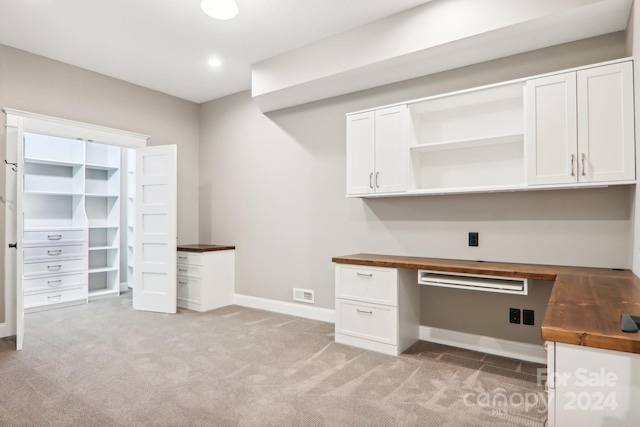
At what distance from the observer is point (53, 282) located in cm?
473

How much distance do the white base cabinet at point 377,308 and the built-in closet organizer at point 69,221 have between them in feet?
12.7

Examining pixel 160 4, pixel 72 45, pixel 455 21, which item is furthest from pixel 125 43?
pixel 455 21

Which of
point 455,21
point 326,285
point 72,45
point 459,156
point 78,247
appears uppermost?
point 72,45

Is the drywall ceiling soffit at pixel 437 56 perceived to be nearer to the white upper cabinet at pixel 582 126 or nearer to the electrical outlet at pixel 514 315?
the white upper cabinet at pixel 582 126

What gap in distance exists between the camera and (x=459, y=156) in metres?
3.20

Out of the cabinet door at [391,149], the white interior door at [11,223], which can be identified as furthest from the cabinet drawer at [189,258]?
the cabinet door at [391,149]

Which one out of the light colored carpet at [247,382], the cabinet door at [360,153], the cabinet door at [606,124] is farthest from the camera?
the cabinet door at [360,153]

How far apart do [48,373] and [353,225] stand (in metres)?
2.84

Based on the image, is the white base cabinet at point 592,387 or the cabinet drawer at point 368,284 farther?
the cabinet drawer at point 368,284

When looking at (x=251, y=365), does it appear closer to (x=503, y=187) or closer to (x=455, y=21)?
(x=503, y=187)

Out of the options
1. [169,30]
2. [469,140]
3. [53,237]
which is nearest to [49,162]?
[53,237]

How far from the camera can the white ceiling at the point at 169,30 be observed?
297cm

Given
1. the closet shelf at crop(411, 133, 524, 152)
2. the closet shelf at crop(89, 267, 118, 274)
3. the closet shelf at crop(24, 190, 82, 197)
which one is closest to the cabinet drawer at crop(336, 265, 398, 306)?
the closet shelf at crop(411, 133, 524, 152)

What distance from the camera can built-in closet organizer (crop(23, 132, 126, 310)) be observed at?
4.67m
